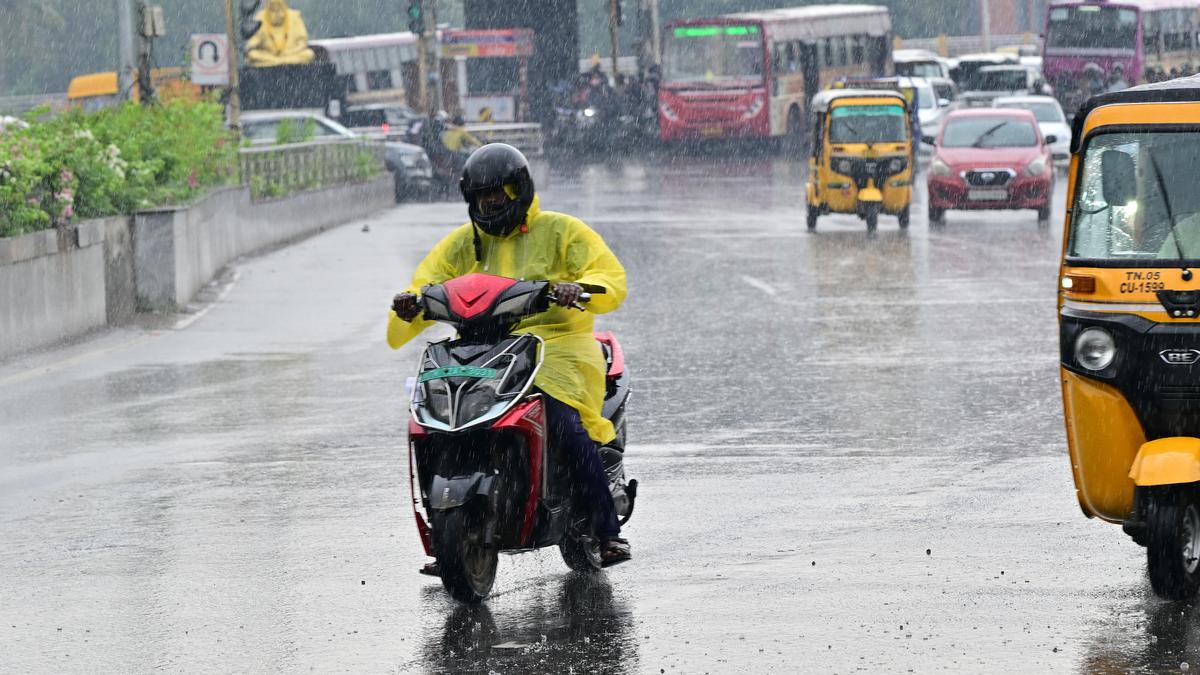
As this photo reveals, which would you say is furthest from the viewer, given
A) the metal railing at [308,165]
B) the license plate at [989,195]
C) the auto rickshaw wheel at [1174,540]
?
the license plate at [989,195]

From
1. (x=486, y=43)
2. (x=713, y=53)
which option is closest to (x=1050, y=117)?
(x=713, y=53)

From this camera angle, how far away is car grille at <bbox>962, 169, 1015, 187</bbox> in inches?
1182

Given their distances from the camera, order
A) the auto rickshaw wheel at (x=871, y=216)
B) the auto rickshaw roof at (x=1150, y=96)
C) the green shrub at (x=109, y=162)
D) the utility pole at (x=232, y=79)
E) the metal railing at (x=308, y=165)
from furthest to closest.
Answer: the utility pole at (x=232, y=79) < the auto rickshaw wheel at (x=871, y=216) < the metal railing at (x=308, y=165) < the green shrub at (x=109, y=162) < the auto rickshaw roof at (x=1150, y=96)

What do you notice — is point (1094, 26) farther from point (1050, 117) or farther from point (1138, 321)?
point (1138, 321)

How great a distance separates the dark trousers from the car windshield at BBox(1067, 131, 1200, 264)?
1757 mm

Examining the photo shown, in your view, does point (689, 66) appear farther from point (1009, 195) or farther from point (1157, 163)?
point (1157, 163)

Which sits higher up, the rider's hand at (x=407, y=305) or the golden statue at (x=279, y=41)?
the golden statue at (x=279, y=41)

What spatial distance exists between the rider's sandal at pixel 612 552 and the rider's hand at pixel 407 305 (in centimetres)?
105

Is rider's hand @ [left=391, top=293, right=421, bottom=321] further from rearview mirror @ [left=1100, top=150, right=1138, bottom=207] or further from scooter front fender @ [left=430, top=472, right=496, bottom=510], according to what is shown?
rearview mirror @ [left=1100, top=150, right=1138, bottom=207]

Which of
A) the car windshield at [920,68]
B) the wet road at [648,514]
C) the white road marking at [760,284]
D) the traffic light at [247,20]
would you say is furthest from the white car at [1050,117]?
the car windshield at [920,68]

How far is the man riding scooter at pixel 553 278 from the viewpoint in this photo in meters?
7.61

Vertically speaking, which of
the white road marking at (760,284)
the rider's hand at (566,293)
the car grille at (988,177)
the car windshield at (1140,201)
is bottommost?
the white road marking at (760,284)

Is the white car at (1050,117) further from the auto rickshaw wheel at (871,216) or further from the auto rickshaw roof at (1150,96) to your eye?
the auto rickshaw roof at (1150,96)

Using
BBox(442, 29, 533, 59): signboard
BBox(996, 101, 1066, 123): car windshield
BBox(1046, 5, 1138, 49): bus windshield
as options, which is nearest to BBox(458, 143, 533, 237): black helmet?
BBox(996, 101, 1066, 123): car windshield
